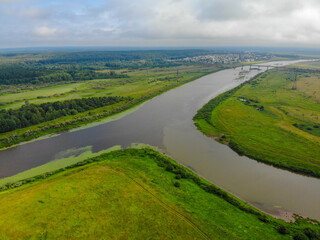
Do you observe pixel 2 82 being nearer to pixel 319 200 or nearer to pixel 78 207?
pixel 78 207

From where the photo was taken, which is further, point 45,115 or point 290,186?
point 45,115

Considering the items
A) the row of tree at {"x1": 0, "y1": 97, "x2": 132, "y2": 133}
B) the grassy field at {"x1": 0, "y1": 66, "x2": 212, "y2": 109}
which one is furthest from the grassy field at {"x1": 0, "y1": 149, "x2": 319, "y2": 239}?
the grassy field at {"x1": 0, "y1": 66, "x2": 212, "y2": 109}

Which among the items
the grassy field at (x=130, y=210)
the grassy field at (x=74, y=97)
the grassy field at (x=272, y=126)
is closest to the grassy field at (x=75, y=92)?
the grassy field at (x=74, y=97)

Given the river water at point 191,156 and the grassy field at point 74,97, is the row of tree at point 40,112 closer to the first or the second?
the grassy field at point 74,97

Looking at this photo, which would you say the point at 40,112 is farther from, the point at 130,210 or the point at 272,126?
the point at 272,126

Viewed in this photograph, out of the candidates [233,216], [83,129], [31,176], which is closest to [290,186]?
[233,216]
